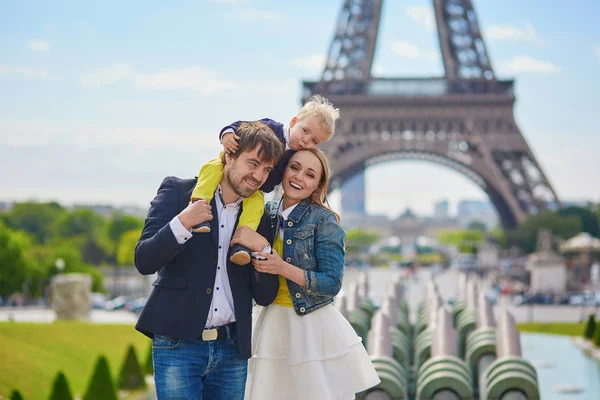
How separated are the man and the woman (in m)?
0.16

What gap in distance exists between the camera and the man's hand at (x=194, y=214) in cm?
405

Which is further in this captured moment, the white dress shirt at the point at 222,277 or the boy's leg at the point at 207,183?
the white dress shirt at the point at 222,277

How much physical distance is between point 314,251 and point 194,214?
2.45ft

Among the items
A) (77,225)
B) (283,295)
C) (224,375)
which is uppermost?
(77,225)

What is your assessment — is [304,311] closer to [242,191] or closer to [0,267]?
[242,191]

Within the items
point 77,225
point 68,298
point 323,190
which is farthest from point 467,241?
point 323,190

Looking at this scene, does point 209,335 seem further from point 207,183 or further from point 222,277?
point 207,183

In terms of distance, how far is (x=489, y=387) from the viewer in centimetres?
695

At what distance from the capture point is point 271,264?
166 inches

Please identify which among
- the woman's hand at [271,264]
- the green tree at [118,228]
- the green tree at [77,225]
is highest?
the green tree at [77,225]

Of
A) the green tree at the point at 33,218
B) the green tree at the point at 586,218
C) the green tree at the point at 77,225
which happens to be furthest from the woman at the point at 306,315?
the green tree at the point at 33,218

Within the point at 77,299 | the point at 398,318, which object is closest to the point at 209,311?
the point at 398,318

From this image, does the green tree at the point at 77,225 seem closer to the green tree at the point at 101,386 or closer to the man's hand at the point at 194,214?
the green tree at the point at 101,386

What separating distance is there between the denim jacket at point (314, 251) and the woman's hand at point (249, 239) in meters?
0.29
